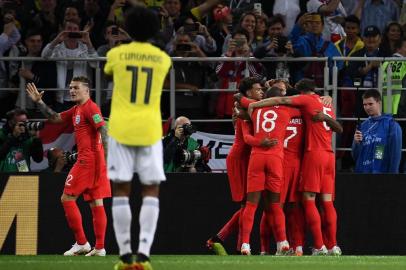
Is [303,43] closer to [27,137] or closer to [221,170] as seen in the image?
[221,170]

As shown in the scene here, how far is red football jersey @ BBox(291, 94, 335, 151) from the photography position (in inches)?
617

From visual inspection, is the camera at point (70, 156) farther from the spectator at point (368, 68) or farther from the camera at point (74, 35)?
the spectator at point (368, 68)

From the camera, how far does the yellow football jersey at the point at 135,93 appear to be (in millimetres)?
10664

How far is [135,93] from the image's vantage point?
10.7 meters

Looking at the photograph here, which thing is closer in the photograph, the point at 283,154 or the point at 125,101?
the point at 125,101

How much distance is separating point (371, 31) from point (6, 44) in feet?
18.7

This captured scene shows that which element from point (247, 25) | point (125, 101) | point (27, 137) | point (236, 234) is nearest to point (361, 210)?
point (236, 234)

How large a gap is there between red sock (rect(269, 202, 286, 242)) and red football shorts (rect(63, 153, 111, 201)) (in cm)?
215

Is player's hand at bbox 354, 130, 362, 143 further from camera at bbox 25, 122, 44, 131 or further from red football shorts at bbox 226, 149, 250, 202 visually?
camera at bbox 25, 122, 44, 131

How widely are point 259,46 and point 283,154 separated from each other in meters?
2.28

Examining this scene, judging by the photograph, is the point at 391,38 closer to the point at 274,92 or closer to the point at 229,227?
the point at 274,92

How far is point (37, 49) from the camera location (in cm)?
1869

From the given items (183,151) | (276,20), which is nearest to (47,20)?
(276,20)

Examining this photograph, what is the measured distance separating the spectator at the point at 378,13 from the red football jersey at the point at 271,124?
4.75 metres
